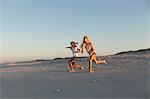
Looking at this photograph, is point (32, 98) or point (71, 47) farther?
point (71, 47)

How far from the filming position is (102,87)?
933cm

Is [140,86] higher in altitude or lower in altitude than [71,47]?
lower

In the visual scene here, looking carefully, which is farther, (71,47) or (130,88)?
(71,47)

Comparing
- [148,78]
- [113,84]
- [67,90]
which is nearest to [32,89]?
[67,90]

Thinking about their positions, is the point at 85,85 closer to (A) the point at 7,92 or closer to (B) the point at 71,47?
(A) the point at 7,92

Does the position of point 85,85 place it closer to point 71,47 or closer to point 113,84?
point 113,84

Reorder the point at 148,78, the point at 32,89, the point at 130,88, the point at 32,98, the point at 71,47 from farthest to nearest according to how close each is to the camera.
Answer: the point at 71,47
the point at 148,78
the point at 32,89
the point at 130,88
the point at 32,98

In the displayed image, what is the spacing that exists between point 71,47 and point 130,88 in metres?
6.91

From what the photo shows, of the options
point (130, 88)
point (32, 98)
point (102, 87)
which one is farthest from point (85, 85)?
point (32, 98)

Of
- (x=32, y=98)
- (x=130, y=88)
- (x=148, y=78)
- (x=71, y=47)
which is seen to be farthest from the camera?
(x=71, y=47)

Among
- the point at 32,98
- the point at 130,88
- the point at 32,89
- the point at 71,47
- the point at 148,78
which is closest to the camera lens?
the point at 32,98

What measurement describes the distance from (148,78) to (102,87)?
2668 mm

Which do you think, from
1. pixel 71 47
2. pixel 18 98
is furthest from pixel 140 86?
pixel 71 47

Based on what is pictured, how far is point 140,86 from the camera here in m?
9.30
